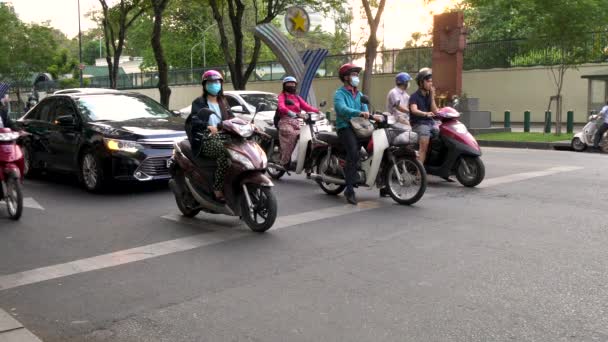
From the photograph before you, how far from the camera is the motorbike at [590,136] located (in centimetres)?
1563

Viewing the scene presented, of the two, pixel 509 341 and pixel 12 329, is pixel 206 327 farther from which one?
pixel 509 341

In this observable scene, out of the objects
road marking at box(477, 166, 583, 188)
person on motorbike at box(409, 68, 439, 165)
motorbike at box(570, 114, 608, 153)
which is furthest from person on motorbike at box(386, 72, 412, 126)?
motorbike at box(570, 114, 608, 153)

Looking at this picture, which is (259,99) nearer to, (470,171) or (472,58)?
(470,171)

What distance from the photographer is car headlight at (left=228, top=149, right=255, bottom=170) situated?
22.8 feet

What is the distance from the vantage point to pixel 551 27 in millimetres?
19516

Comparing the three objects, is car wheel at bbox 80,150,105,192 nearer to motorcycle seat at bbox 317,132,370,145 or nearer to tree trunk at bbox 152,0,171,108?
motorcycle seat at bbox 317,132,370,145

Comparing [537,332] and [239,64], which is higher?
[239,64]

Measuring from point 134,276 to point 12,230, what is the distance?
2764 mm

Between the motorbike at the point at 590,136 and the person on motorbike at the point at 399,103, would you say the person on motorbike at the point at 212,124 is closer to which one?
the person on motorbike at the point at 399,103

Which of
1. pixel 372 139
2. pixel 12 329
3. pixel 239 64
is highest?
pixel 239 64

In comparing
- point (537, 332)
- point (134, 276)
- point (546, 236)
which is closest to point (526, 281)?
point (537, 332)

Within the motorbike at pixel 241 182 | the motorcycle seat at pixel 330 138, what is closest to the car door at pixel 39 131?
the motorbike at pixel 241 182

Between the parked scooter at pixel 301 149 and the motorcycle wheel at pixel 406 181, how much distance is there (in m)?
1.17

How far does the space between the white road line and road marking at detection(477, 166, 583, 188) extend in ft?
4.90
